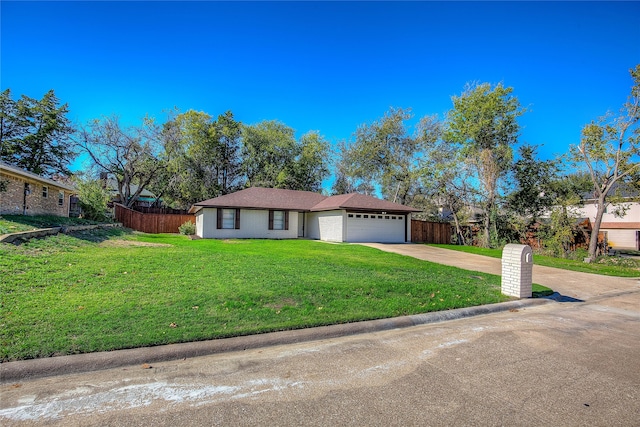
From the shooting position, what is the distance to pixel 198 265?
8.46 m

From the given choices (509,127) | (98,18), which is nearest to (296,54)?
(98,18)

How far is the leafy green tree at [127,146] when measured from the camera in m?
29.4

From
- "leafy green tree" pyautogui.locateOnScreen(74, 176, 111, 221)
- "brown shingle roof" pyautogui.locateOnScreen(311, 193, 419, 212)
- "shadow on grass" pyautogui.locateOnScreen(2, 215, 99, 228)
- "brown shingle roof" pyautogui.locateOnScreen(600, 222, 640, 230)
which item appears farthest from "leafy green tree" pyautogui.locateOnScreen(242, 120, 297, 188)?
"brown shingle roof" pyautogui.locateOnScreen(600, 222, 640, 230)

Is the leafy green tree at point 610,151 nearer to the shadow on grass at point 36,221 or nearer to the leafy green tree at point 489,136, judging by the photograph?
the leafy green tree at point 489,136

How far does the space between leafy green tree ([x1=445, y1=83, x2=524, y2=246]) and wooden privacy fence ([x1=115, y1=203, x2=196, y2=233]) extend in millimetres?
22124

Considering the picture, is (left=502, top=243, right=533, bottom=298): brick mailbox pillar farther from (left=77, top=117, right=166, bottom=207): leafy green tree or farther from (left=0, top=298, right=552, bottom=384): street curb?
(left=77, top=117, right=166, bottom=207): leafy green tree

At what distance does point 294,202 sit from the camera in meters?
23.4

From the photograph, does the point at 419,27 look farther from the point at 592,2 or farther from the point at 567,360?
the point at 567,360

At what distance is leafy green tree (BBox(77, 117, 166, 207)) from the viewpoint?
29375mm

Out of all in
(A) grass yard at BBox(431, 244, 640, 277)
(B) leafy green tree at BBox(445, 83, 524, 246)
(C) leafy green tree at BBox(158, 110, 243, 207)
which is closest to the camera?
(A) grass yard at BBox(431, 244, 640, 277)

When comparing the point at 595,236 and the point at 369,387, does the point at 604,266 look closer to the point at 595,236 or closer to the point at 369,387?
the point at 595,236

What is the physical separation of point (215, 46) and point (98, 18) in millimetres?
3664

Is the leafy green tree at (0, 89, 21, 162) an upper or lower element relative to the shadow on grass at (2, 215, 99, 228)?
upper

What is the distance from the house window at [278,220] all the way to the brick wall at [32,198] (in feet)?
43.5
